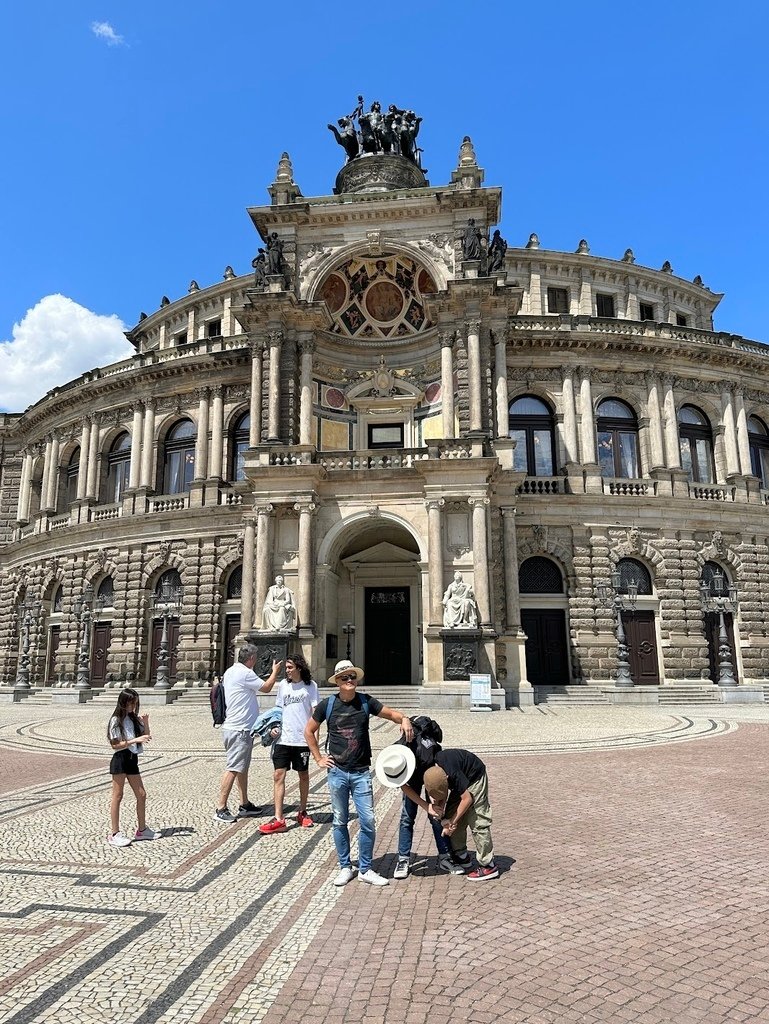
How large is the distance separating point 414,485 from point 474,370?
16.9ft

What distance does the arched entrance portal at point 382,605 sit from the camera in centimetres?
2906

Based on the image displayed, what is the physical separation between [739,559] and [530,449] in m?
10.4

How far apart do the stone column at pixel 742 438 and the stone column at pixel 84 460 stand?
106 ft

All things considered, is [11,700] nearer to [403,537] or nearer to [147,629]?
[147,629]

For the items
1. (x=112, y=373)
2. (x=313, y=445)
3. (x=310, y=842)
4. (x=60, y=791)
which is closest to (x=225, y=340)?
(x=112, y=373)

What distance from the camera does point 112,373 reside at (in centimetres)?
3688

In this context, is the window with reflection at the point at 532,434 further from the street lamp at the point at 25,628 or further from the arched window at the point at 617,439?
the street lamp at the point at 25,628

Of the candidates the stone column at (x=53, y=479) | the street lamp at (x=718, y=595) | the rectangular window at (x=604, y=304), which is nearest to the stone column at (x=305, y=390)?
the street lamp at (x=718, y=595)

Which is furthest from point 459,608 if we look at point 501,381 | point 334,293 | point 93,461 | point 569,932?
point 93,461

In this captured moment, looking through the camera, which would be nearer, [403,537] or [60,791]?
[60,791]

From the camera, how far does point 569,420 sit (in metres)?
31.1

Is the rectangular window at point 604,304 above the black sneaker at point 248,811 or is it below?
above

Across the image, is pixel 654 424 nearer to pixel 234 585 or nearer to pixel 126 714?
pixel 234 585

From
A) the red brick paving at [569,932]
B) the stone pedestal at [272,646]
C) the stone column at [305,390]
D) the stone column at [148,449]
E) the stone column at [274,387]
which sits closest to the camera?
the red brick paving at [569,932]
